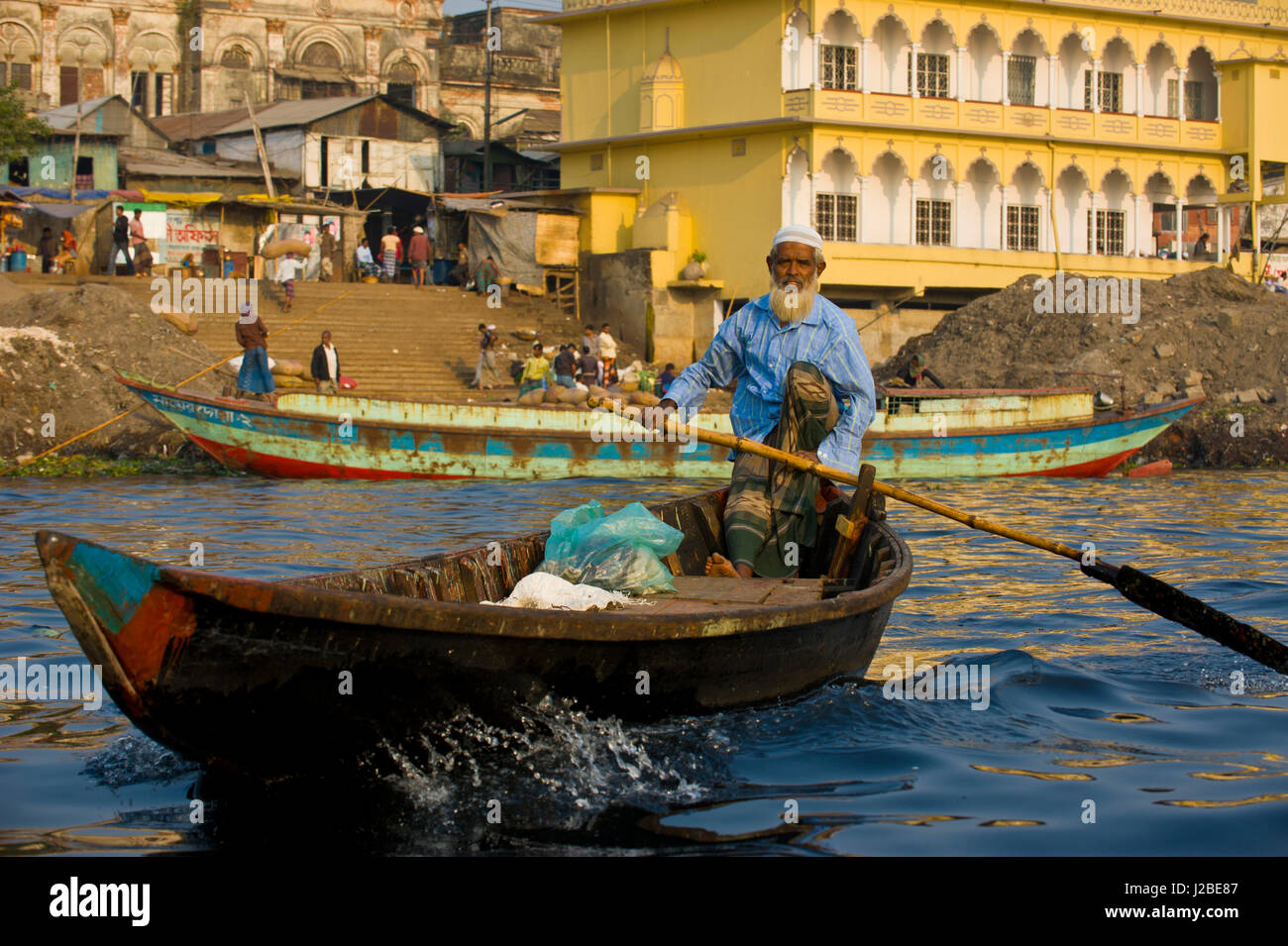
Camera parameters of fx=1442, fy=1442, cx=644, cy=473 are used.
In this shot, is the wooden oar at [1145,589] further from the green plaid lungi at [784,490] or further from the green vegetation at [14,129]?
the green vegetation at [14,129]

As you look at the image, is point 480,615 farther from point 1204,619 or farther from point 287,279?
point 287,279

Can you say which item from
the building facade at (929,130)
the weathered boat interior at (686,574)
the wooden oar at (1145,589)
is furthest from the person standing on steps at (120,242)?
the wooden oar at (1145,589)

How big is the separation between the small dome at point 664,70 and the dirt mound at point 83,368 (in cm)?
1269

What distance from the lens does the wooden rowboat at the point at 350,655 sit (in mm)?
4445

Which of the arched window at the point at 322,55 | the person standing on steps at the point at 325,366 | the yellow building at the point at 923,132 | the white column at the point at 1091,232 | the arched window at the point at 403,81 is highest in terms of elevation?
the arched window at the point at 322,55

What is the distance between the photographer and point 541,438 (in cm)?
1847

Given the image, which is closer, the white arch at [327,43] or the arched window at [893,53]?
the arched window at [893,53]

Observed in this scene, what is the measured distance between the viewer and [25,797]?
210 inches

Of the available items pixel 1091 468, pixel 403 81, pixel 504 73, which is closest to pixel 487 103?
pixel 403 81

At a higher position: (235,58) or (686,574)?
(235,58)

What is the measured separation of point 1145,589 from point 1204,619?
0.30 m

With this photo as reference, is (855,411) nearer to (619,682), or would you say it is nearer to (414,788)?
(619,682)

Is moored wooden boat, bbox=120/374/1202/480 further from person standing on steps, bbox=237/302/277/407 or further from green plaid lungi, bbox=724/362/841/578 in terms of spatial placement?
green plaid lungi, bbox=724/362/841/578

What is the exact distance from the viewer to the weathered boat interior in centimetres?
617
